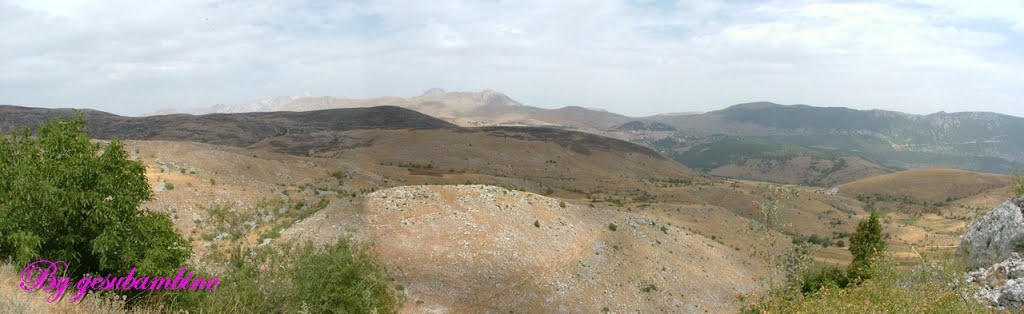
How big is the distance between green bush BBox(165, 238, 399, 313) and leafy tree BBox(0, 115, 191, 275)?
174cm

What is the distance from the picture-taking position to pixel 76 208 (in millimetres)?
13625

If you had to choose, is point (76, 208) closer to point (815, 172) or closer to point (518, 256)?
point (518, 256)

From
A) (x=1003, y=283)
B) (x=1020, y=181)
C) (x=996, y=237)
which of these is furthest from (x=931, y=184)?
(x=1003, y=283)

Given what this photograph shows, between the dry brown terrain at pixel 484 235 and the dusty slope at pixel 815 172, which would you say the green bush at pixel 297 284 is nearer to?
the dry brown terrain at pixel 484 235

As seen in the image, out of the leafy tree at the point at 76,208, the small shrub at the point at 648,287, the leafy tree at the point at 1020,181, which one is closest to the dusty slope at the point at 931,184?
the leafy tree at the point at 1020,181

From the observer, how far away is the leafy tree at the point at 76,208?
13.0 metres

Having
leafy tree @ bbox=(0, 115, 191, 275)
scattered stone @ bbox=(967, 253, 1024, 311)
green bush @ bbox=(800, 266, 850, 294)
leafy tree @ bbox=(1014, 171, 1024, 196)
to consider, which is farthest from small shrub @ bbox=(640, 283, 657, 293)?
leafy tree @ bbox=(0, 115, 191, 275)

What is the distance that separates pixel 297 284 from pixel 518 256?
1609 cm

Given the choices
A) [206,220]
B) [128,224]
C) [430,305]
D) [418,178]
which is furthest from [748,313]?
[418,178]

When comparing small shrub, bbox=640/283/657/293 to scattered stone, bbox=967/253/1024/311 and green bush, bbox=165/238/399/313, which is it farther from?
green bush, bbox=165/238/399/313

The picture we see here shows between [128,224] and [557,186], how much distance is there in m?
65.2

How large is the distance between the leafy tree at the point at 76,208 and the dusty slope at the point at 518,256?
45.1ft

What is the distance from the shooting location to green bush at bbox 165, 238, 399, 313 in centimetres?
1443

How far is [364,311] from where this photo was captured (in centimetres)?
1848
